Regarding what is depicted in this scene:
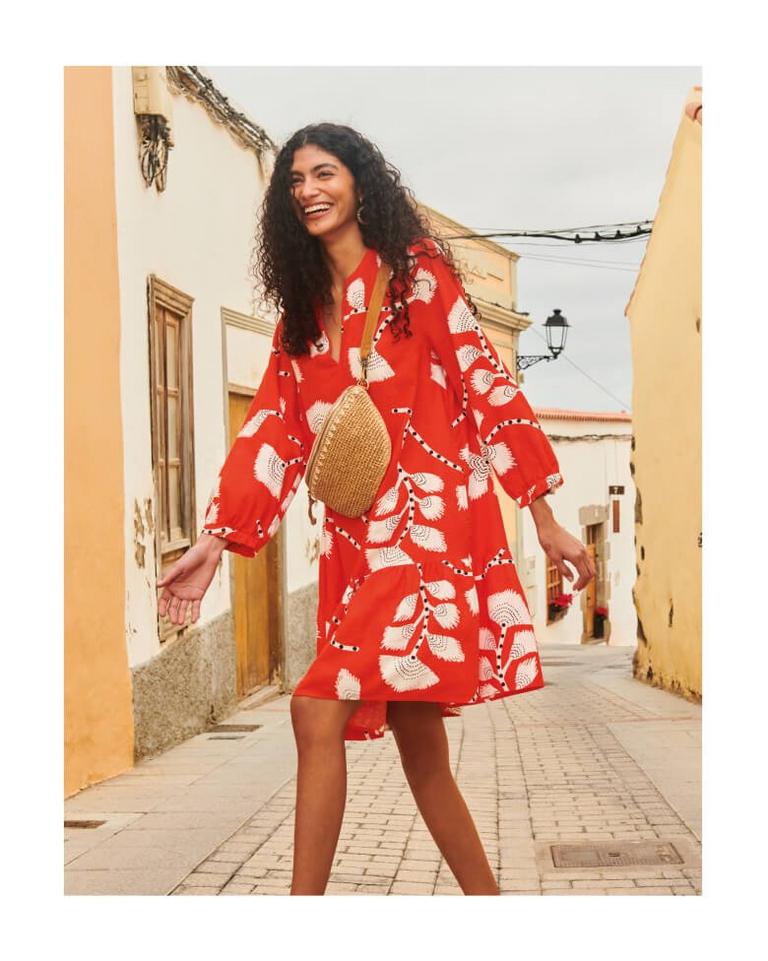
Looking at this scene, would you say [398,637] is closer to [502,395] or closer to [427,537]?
[427,537]

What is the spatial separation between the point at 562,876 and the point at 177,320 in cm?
256

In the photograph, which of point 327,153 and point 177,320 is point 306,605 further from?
point 327,153

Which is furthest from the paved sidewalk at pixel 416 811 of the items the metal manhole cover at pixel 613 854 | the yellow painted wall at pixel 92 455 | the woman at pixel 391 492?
the woman at pixel 391 492

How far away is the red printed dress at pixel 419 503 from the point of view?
8.15ft

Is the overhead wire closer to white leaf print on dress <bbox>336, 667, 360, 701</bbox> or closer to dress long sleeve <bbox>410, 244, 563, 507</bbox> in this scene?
dress long sleeve <bbox>410, 244, 563, 507</bbox>

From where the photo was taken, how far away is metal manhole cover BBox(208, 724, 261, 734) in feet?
16.8

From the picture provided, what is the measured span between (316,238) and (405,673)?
2.98 feet

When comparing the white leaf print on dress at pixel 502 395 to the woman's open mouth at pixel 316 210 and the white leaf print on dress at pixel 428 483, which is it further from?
the woman's open mouth at pixel 316 210

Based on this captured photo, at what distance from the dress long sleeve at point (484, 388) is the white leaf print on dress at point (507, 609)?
20 cm

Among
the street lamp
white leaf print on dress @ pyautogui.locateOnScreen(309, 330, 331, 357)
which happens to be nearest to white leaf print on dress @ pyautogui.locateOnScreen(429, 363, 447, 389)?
white leaf print on dress @ pyautogui.locateOnScreen(309, 330, 331, 357)

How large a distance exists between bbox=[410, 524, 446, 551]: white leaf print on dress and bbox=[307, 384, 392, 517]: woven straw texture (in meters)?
0.11

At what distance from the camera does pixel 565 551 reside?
8.04 feet
